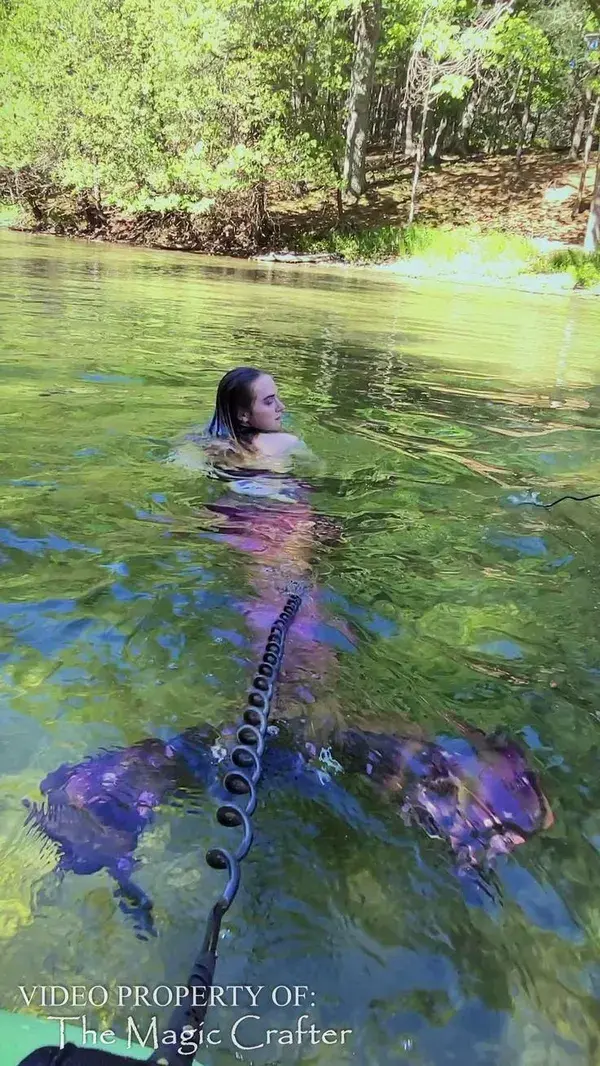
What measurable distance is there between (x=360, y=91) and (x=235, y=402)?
27028 millimetres

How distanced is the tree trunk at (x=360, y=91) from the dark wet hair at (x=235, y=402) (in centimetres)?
→ 2590

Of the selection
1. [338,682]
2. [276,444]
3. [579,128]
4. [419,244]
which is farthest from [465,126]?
[338,682]

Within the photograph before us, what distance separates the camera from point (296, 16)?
23562 mm

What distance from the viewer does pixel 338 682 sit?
2494mm

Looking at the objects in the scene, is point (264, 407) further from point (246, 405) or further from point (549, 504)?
point (549, 504)

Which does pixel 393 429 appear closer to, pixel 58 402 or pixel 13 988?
pixel 58 402

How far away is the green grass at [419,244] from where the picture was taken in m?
22.1

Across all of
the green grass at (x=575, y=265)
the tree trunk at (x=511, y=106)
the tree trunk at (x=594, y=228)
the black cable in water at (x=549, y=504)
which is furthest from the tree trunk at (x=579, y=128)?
the black cable in water at (x=549, y=504)

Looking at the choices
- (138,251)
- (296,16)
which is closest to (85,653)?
(138,251)

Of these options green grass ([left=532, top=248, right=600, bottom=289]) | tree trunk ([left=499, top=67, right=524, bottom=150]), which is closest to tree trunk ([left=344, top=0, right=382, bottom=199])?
green grass ([left=532, top=248, right=600, bottom=289])

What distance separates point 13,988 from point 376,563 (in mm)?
2344

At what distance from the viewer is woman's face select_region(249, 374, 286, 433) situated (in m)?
4.23

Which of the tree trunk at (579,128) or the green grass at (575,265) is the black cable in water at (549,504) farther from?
the tree trunk at (579,128)

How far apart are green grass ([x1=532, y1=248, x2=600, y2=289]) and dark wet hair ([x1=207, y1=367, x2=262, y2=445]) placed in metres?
17.6
